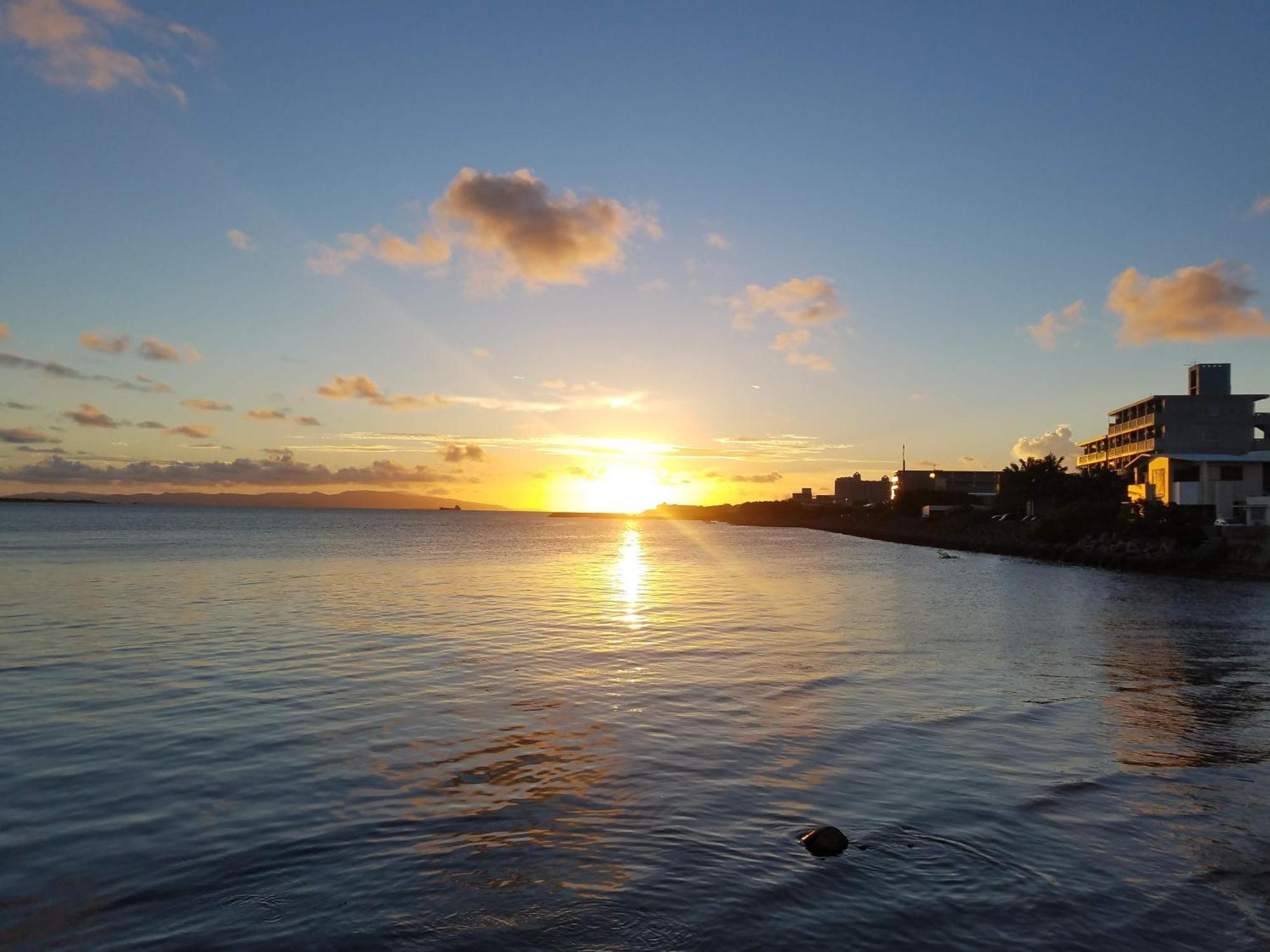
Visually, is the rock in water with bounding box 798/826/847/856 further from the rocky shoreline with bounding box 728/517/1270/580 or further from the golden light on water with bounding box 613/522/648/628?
the rocky shoreline with bounding box 728/517/1270/580

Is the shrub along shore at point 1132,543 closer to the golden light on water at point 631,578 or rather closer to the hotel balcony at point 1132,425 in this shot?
the hotel balcony at point 1132,425

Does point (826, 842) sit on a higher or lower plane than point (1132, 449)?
lower

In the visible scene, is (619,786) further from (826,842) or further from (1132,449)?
(1132,449)

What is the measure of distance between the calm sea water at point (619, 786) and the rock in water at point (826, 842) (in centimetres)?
32

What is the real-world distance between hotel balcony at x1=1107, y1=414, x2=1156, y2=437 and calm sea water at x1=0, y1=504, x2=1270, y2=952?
293 feet

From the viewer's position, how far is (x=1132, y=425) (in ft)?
390

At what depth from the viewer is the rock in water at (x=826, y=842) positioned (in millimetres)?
11211

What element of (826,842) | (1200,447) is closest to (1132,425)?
(1200,447)

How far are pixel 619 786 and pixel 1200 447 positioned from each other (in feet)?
384

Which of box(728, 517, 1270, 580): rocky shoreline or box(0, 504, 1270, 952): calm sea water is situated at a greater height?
box(728, 517, 1270, 580): rocky shoreline

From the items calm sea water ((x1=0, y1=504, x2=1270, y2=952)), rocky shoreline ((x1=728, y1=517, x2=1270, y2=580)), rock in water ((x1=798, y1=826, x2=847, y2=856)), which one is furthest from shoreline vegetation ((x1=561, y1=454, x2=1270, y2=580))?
rock in water ((x1=798, y1=826, x2=847, y2=856))

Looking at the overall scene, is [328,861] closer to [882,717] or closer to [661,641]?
[882,717]

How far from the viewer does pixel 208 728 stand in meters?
17.5

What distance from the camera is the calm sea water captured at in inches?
378
